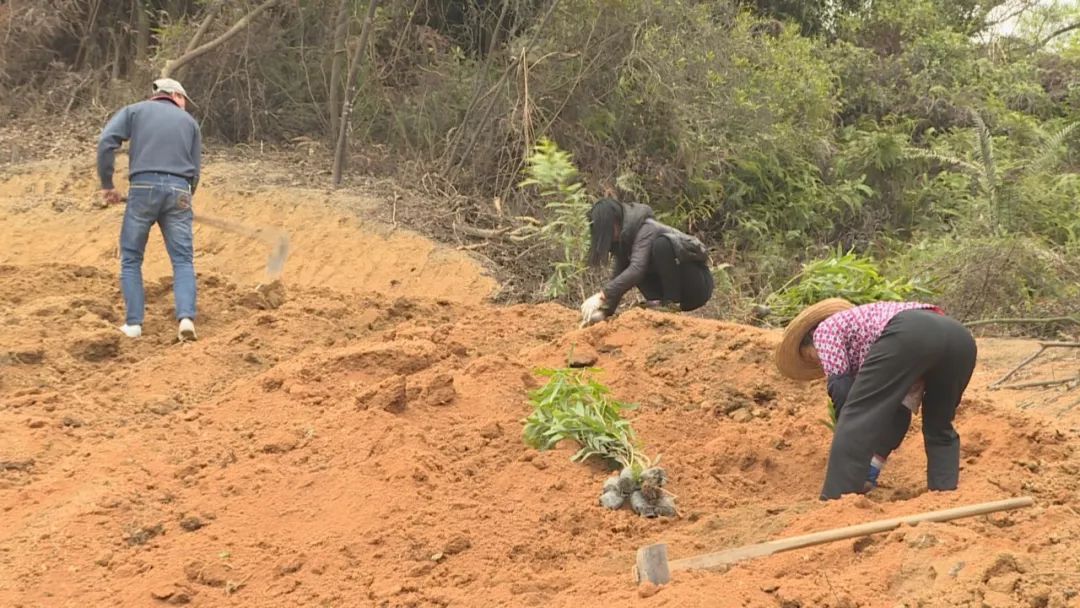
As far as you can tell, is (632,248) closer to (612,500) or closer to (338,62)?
(612,500)

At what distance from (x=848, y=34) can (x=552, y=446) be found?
12.1 metres

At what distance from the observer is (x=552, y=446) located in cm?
484

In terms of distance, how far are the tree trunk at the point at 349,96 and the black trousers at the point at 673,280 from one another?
14.8 ft

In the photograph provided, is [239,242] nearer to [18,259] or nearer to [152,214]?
[18,259]

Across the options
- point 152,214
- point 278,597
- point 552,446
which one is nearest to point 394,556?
point 278,597

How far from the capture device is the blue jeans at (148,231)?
7188 mm

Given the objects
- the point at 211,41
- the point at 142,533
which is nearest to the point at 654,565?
the point at 142,533

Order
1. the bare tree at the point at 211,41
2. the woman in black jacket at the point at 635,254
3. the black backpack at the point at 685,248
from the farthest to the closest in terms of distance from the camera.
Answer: the bare tree at the point at 211,41, the black backpack at the point at 685,248, the woman in black jacket at the point at 635,254

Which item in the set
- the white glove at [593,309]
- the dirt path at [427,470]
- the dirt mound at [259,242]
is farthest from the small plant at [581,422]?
the dirt mound at [259,242]

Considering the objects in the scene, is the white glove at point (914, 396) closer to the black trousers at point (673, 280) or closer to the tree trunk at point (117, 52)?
the black trousers at point (673, 280)

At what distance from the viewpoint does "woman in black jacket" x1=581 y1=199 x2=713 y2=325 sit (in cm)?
687

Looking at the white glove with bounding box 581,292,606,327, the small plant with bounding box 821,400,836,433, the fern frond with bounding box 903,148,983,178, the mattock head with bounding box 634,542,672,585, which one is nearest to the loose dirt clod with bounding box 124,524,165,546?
the mattock head with bounding box 634,542,672,585

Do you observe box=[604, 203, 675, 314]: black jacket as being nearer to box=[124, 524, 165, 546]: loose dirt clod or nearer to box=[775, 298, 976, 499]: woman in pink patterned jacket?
box=[775, 298, 976, 499]: woman in pink patterned jacket

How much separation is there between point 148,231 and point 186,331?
711mm
